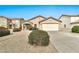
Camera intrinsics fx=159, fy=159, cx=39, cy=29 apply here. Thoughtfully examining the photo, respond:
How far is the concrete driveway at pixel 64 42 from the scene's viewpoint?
3.44 meters

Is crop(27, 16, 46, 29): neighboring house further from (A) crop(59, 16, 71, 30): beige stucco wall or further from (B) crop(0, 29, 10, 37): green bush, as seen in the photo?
(B) crop(0, 29, 10, 37): green bush

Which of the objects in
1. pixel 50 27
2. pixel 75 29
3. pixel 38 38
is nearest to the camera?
pixel 38 38

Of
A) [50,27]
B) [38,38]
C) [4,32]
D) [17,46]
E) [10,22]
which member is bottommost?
[17,46]

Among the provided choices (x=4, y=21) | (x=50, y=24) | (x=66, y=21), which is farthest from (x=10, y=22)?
(x=66, y=21)

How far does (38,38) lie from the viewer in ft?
11.2

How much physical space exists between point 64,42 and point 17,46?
1.04 m

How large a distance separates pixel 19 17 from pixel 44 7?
0.61 metres

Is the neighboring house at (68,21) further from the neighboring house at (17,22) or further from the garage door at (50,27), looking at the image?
the neighboring house at (17,22)

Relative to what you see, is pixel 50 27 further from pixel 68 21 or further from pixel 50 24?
pixel 68 21

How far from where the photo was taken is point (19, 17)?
11.8 feet

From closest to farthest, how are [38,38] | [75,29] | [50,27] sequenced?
1. [38,38]
2. [75,29]
3. [50,27]

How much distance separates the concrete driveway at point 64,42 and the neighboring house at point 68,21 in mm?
158
